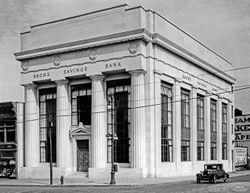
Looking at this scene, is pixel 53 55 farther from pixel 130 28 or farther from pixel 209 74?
pixel 209 74

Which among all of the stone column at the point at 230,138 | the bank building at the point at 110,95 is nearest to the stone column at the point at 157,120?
the bank building at the point at 110,95

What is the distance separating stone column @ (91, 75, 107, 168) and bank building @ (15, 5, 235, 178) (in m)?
0.11

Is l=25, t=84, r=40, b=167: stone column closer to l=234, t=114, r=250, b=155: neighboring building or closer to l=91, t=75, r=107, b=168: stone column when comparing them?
l=91, t=75, r=107, b=168: stone column

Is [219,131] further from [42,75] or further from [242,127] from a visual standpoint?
[42,75]

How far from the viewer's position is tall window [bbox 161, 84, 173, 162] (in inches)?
2028

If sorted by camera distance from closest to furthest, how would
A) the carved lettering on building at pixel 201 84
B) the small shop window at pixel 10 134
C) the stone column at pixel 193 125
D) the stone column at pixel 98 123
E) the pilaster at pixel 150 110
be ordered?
the pilaster at pixel 150 110 → the stone column at pixel 98 123 → the small shop window at pixel 10 134 → the stone column at pixel 193 125 → the carved lettering on building at pixel 201 84

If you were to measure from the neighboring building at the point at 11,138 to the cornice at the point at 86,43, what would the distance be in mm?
6854

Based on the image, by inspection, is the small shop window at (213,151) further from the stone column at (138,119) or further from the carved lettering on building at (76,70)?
the carved lettering on building at (76,70)

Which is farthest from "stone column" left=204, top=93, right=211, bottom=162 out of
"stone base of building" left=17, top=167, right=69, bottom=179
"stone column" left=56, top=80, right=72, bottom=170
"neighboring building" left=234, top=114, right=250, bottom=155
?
"neighboring building" left=234, top=114, right=250, bottom=155

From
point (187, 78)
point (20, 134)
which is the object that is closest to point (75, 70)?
point (20, 134)

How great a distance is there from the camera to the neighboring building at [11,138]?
2242 inches

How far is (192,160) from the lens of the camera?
58500 millimetres

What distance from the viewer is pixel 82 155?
52406 millimetres

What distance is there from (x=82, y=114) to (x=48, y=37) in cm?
1038
